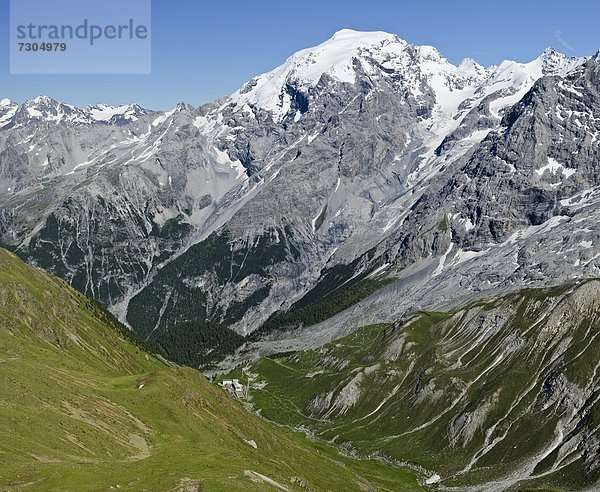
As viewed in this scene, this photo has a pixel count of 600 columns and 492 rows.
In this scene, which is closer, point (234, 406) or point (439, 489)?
point (234, 406)

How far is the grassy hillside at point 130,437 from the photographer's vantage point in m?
85.4

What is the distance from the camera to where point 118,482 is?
8269cm

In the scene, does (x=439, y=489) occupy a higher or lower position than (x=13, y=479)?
lower

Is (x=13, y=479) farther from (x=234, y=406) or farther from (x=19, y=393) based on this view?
(x=234, y=406)

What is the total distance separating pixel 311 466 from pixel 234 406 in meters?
22.3

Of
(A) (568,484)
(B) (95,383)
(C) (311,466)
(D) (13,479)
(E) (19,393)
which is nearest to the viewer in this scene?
(D) (13,479)

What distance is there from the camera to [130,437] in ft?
371

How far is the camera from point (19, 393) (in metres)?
109

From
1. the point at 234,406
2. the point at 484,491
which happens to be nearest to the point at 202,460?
the point at 234,406

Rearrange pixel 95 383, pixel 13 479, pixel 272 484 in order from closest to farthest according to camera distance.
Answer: pixel 13 479 < pixel 272 484 < pixel 95 383

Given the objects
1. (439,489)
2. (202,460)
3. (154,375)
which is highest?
(154,375)

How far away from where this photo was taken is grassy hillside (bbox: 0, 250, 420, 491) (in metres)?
85.4

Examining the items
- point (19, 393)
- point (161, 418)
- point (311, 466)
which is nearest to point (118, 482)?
point (19, 393)

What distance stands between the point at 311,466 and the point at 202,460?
48758mm
